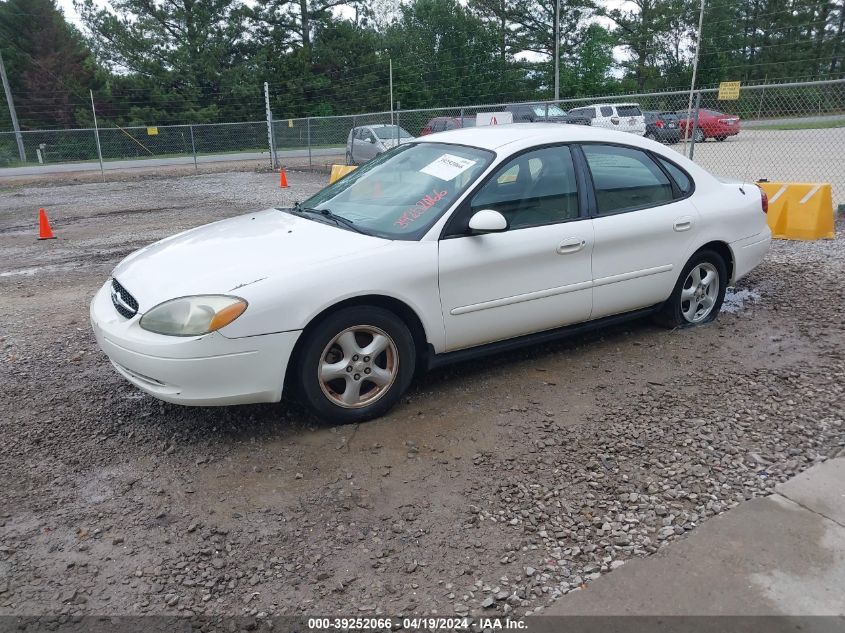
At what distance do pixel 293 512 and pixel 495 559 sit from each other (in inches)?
36.9

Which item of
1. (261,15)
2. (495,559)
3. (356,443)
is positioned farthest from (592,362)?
(261,15)

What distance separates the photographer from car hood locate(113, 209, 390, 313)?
357 centimetres

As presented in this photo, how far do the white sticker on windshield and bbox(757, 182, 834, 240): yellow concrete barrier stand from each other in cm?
553

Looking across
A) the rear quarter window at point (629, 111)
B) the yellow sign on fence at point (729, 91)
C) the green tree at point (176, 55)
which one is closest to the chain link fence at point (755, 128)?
the yellow sign on fence at point (729, 91)

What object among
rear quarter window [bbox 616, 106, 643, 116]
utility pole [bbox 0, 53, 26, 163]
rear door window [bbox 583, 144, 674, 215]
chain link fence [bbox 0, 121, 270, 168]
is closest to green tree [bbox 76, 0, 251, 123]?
utility pole [bbox 0, 53, 26, 163]

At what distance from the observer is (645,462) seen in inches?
136

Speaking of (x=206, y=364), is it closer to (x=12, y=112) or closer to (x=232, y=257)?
(x=232, y=257)

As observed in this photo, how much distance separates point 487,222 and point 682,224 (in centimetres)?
177

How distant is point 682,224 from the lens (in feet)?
16.1

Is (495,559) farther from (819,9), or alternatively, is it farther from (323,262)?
(819,9)

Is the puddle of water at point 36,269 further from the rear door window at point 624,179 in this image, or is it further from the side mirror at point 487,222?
Answer: the rear door window at point 624,179

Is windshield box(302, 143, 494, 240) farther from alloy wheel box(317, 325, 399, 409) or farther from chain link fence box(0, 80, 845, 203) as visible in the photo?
chain link fence box(0, 80, 845, 203)

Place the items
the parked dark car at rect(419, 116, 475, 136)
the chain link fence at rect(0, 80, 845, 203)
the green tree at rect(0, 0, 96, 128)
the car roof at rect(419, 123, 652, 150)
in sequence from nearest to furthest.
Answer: the car roof at rect(419, 123, 652, 150), the chain link fence at rect(0, 80, 845, 203), the parked dark car at rect(419, 116, 475, 136), the green tree at rect(0, 0, 96, 128)

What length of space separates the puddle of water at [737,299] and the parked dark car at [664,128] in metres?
7.72
